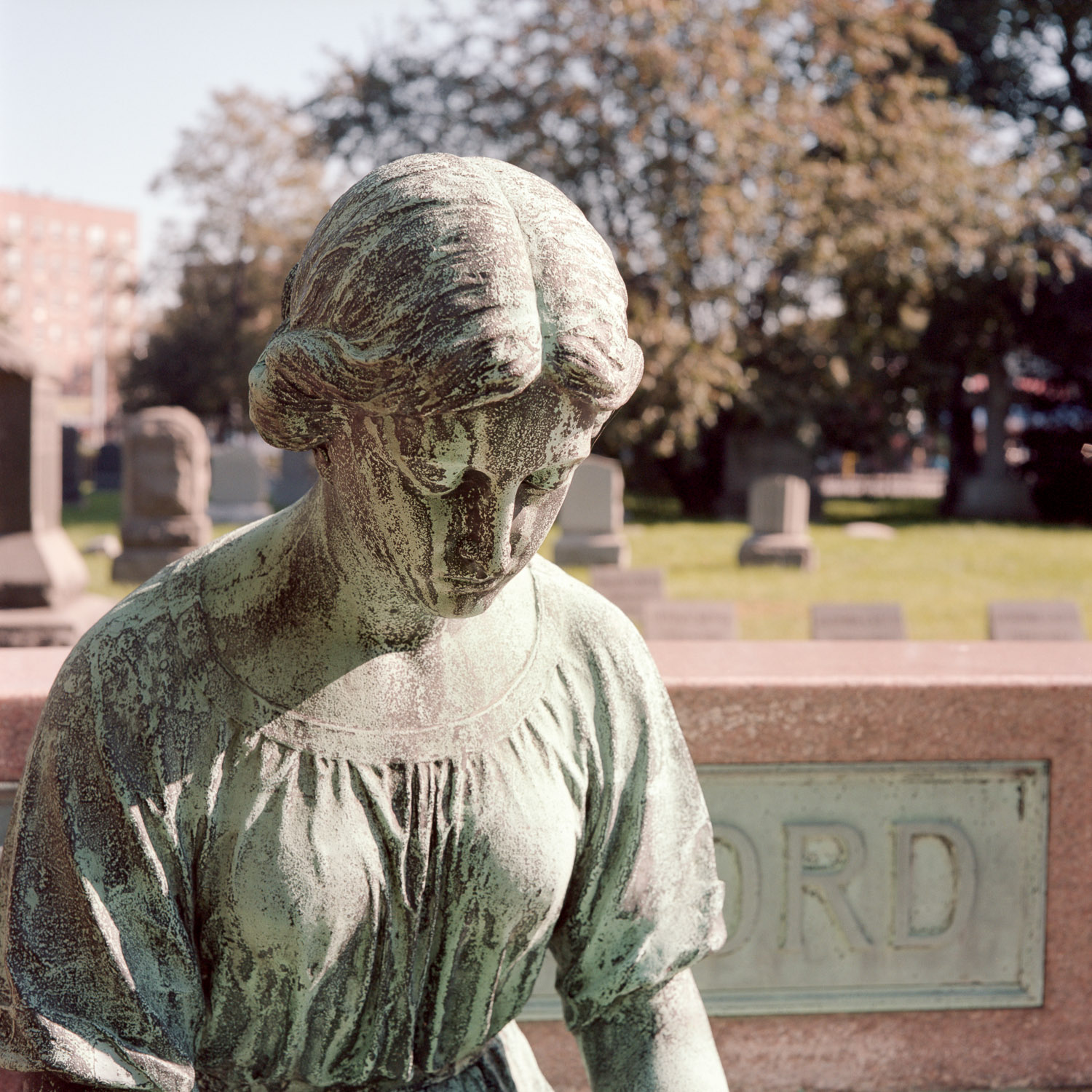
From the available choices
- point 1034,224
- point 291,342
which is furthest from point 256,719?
point 1034,224

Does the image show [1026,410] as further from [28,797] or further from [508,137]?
[28,797]

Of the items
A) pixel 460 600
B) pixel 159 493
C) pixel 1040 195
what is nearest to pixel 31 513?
pixel 159 493

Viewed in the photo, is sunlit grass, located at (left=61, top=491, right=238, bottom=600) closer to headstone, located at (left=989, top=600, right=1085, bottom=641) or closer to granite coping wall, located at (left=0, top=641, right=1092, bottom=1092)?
headstone, located at (left=989, top=600, right=1085, bottom=641)

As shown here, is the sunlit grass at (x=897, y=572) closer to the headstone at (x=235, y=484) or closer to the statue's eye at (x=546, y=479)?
the headstone at (x=235, y=484)

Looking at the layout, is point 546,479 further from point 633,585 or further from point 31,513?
point 31,513

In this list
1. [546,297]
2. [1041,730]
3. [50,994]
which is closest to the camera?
[546,297]

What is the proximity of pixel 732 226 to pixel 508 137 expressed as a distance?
4.21 metres

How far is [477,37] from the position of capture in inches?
858

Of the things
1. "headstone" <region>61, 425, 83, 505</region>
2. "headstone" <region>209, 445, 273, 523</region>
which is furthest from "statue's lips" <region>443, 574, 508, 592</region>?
"headstone" <region>61, 425, 83, 505</region>

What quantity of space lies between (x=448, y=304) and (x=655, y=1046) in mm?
877

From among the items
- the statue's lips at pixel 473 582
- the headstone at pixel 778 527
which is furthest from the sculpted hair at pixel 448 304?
the headstone at pixel 778 527

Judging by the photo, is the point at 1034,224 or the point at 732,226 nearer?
the point at 732,226

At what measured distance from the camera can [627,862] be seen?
1.39m

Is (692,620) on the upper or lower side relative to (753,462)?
upper
